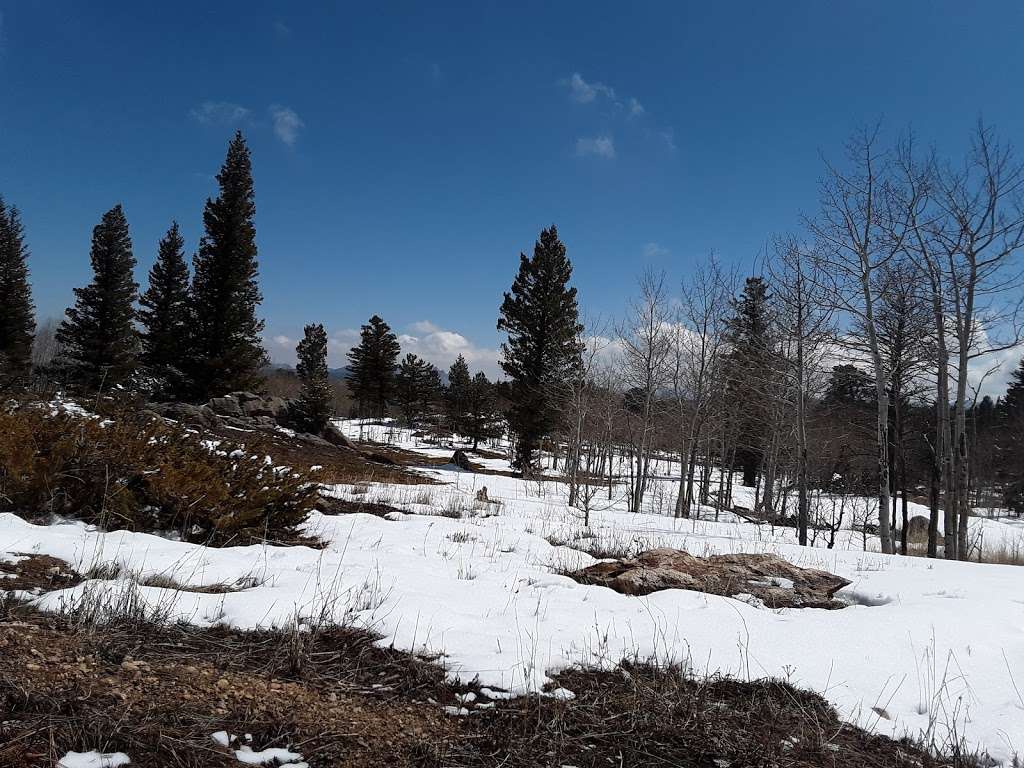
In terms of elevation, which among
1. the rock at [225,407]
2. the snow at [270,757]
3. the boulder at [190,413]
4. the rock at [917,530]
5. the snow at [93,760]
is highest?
the rock at [225,407]

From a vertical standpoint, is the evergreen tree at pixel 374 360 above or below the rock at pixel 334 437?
above

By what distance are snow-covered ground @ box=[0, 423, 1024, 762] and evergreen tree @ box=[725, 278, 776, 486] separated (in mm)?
8825

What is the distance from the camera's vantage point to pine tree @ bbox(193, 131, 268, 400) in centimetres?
2548

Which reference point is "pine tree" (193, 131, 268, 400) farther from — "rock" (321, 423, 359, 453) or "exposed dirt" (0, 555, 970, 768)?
"exposed dirt" (0, 555, 970, 768)

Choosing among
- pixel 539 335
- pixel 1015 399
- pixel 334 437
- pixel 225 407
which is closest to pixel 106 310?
pixel 225 407

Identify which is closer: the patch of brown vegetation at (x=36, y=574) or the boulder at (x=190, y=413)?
the patch of brown vegetation at (x=36, y=574)

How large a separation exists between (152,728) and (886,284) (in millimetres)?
15012

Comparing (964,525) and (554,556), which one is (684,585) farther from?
(964,525)

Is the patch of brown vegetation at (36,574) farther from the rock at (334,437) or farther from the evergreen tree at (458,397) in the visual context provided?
the evergreen tree at (458,397)

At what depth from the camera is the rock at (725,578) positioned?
510 centimetres

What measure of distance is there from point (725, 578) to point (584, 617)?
7.23 ft

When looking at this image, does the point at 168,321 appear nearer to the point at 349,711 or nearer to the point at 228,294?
the point at 228,294

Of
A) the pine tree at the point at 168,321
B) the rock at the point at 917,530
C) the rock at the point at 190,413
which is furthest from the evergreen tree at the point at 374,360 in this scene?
the rock at the point at 917,530

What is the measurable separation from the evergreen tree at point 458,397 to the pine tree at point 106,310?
23681 mm
